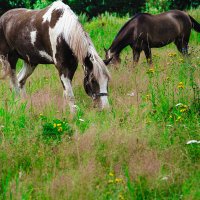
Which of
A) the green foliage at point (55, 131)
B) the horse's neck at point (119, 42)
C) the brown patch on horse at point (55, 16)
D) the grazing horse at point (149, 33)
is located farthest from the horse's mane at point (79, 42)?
the horse's neck at point (119, 42)

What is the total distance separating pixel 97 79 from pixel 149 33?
4.86 meters

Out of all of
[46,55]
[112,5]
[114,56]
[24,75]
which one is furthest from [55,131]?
[112,5]

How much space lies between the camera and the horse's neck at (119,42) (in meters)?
11.1

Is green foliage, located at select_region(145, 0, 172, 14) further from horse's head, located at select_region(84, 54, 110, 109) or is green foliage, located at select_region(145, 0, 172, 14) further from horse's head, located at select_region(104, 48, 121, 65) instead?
horse's head, located at select_region(84, 54, 110, 109)

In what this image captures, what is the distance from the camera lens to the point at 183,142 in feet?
16.4

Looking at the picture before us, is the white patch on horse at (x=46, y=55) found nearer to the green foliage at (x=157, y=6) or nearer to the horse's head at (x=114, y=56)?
the horse's head at (x=114, y=56)

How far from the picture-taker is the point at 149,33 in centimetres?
1141

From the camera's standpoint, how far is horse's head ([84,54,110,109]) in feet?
22.5

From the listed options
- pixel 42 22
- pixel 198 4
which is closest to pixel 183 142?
pixel 42 22

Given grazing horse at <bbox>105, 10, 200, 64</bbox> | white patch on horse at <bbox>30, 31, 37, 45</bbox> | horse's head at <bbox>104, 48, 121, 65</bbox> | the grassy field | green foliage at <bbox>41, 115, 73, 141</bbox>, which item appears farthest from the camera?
grazing horse at <bbox>105, 10, 200, 64</bbox>

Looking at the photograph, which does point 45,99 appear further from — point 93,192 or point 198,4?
point 198,4

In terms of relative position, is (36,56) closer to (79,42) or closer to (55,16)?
(55,16)

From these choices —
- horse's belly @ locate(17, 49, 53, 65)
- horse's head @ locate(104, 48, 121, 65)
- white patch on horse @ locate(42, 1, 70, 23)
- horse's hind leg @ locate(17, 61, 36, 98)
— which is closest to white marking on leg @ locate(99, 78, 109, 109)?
horse's belly @ locate(17, 49, 53, 65)

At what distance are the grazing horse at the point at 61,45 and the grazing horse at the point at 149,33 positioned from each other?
2.99m
